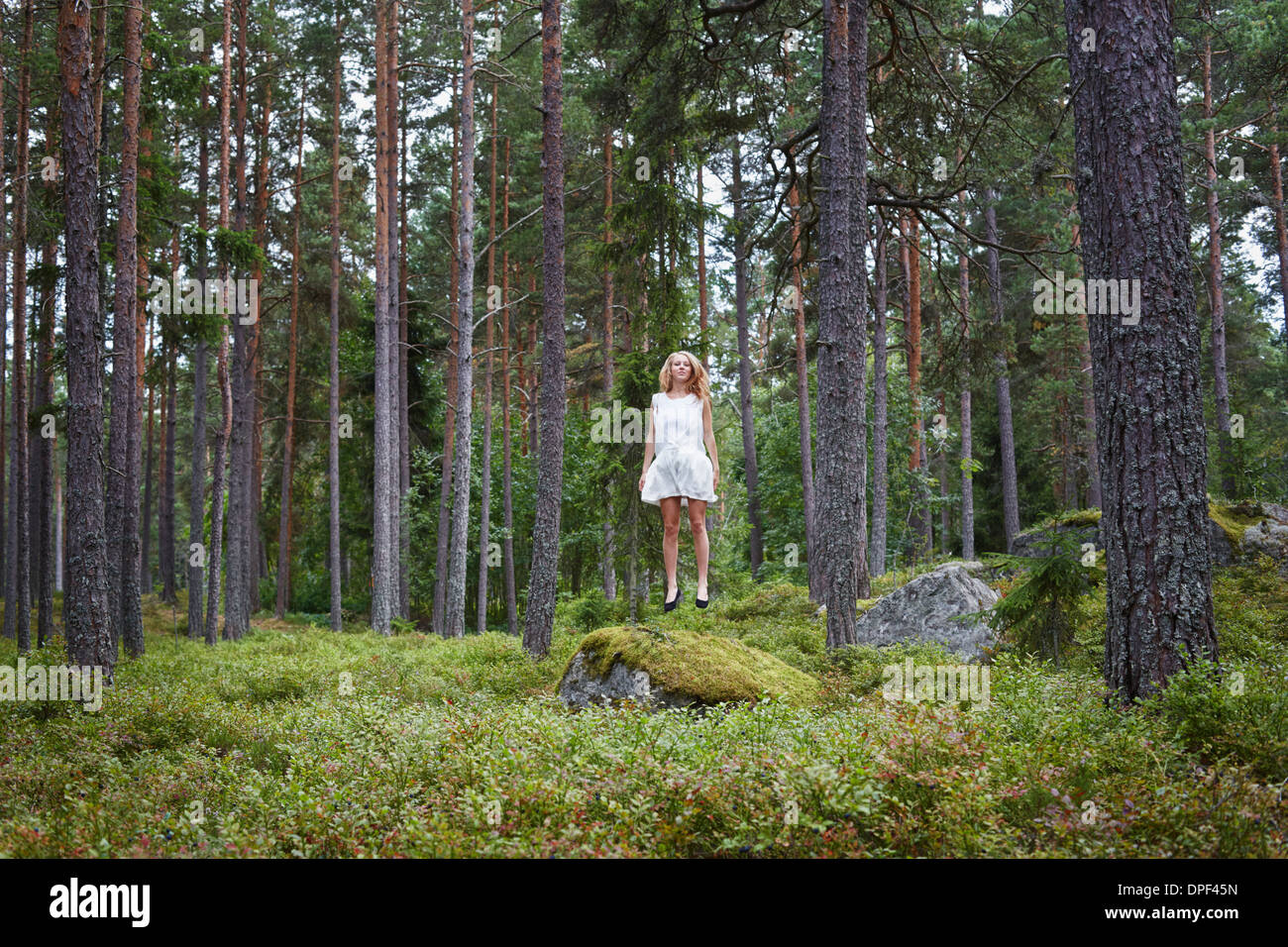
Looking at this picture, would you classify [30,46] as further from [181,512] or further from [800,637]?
[181,512]

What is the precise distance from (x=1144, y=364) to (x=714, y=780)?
4.15 m

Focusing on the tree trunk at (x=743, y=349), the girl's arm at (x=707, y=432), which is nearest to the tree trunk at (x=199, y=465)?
the tree trunk at (x=743, y=349)

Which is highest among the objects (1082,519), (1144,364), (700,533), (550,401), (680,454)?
(550,401)

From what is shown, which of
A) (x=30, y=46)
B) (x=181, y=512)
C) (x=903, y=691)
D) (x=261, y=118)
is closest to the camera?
(x=903, y=691)

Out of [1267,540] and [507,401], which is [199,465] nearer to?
[507,401]

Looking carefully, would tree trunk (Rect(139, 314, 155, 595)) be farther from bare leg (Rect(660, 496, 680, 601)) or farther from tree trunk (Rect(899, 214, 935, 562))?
bare leg (Rect(660, 496, 680, 601))

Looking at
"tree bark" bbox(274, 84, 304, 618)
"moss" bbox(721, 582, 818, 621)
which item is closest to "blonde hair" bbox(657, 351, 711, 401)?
"moss" bbox(721, 582, 818, 621)

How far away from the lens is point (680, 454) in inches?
308

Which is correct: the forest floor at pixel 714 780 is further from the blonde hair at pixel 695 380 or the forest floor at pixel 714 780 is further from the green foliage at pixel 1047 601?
the blonde hair at pixel 695 380

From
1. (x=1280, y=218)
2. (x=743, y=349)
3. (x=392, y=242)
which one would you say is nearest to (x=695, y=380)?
(x=743, y=349)

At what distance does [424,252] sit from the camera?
97.5 feet

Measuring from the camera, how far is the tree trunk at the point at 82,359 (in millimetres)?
10172
